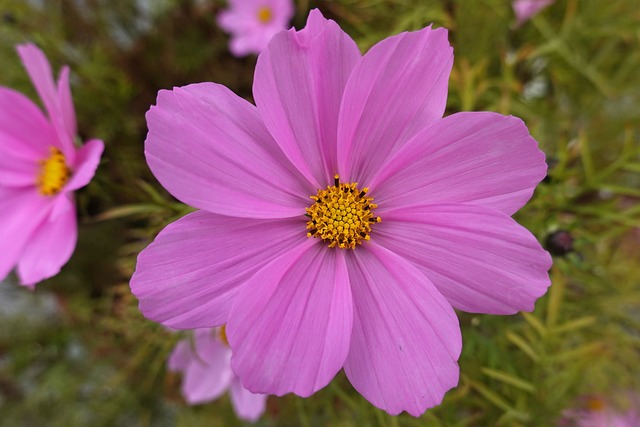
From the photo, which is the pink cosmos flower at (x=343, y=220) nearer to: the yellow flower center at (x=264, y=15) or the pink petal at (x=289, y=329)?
the pink petal at (x=289, y=329)

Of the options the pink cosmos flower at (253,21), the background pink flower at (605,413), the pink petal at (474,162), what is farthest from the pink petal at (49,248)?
the background pink flower at (605,413)

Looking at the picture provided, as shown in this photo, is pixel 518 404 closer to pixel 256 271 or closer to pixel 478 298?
pixel 478 298

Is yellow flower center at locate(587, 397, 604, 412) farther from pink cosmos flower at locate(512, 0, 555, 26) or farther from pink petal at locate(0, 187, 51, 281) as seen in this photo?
pink petal at locate(0, 187, 51, 281)

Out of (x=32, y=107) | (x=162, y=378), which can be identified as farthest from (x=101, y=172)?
(x=162, y=378)

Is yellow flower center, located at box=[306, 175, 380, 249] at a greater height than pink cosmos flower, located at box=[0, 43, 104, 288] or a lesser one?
lesser

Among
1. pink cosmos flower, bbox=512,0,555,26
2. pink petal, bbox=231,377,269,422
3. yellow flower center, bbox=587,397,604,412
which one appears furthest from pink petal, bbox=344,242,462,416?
yellow flower center, bbox=587,397,604,412
